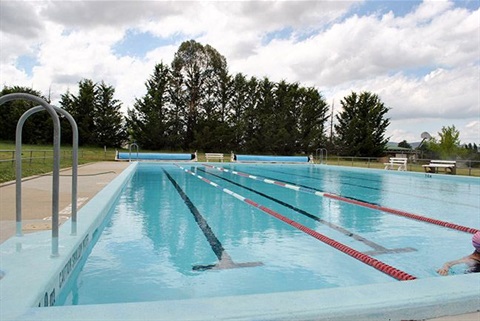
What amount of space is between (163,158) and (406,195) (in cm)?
1614

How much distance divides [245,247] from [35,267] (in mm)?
2184

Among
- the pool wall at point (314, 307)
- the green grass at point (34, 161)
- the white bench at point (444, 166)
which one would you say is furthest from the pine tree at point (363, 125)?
the pool wall at point (314, 307)

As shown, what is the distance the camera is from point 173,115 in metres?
31.1

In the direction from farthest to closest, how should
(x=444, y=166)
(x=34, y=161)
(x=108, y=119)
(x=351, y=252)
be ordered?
(x=108, y=119)
(x=34, y=161)
(x=444, y=166)
(x=351, y=252)

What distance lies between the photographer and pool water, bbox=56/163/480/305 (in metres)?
2.82

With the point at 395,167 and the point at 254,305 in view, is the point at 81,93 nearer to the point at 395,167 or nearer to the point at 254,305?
the point at 395,167

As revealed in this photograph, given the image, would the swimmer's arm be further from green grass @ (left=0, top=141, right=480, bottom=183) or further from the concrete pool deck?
green grass @ (left=0, top=141, right=480, bottom=183)

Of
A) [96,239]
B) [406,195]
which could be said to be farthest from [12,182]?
[406,195]

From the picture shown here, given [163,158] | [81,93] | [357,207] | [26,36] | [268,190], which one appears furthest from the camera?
[81,93]

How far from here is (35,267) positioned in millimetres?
2291

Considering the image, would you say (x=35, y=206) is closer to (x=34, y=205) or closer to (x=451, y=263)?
(x=34, y=205)

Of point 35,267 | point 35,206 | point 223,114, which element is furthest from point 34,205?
point 223,114

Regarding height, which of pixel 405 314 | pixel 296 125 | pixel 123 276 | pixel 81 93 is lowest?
pixel 123 276

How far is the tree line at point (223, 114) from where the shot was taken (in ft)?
96.6
